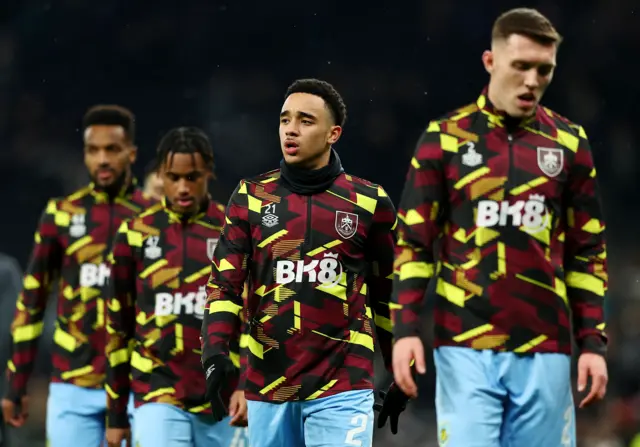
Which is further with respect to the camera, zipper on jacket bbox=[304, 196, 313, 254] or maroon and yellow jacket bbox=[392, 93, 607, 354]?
maroon and yellow jacket bbox=[392, 93, 607, 354]

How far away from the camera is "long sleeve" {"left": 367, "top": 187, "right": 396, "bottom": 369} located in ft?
16.3

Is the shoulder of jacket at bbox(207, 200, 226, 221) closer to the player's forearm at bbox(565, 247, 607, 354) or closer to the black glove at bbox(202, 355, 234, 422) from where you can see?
the black glove at bbox(202, 355, 234, 422)

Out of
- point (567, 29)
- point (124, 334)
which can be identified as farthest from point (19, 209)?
point (124, 334)

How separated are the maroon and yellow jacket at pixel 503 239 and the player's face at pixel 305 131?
15.7 inches

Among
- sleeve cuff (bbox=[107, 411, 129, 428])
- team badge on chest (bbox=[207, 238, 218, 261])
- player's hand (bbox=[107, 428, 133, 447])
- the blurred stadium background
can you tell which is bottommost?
player's hand (bbox=[107, 428, 133, 447])

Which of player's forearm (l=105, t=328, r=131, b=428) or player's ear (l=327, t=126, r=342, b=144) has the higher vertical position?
player's ear (l=327, t=126, r=342, b=144)

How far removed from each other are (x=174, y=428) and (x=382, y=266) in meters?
1.61

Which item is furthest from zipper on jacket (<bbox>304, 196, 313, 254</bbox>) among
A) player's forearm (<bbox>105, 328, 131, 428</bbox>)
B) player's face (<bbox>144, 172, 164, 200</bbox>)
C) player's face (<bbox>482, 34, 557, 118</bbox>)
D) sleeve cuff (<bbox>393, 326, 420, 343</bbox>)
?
player's face (<bbox>144, 172, 164, 200</bbox>)

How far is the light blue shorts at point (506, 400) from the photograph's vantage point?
4828 millimetres

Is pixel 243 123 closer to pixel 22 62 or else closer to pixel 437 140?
pixel 22 62

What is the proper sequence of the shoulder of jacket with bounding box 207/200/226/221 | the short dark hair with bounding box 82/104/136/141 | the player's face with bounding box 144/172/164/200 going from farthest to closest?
the player's face with bounding box 144/172/164/200 < the short dark hair with bounding box 82/104/136/141 < the shoulder of jacket with bounding box 207/200/226/221

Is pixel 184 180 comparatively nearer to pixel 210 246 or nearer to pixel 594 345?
pixel 210 246

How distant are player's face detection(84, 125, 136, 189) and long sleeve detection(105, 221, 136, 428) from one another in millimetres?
1036

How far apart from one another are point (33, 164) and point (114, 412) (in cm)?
912
